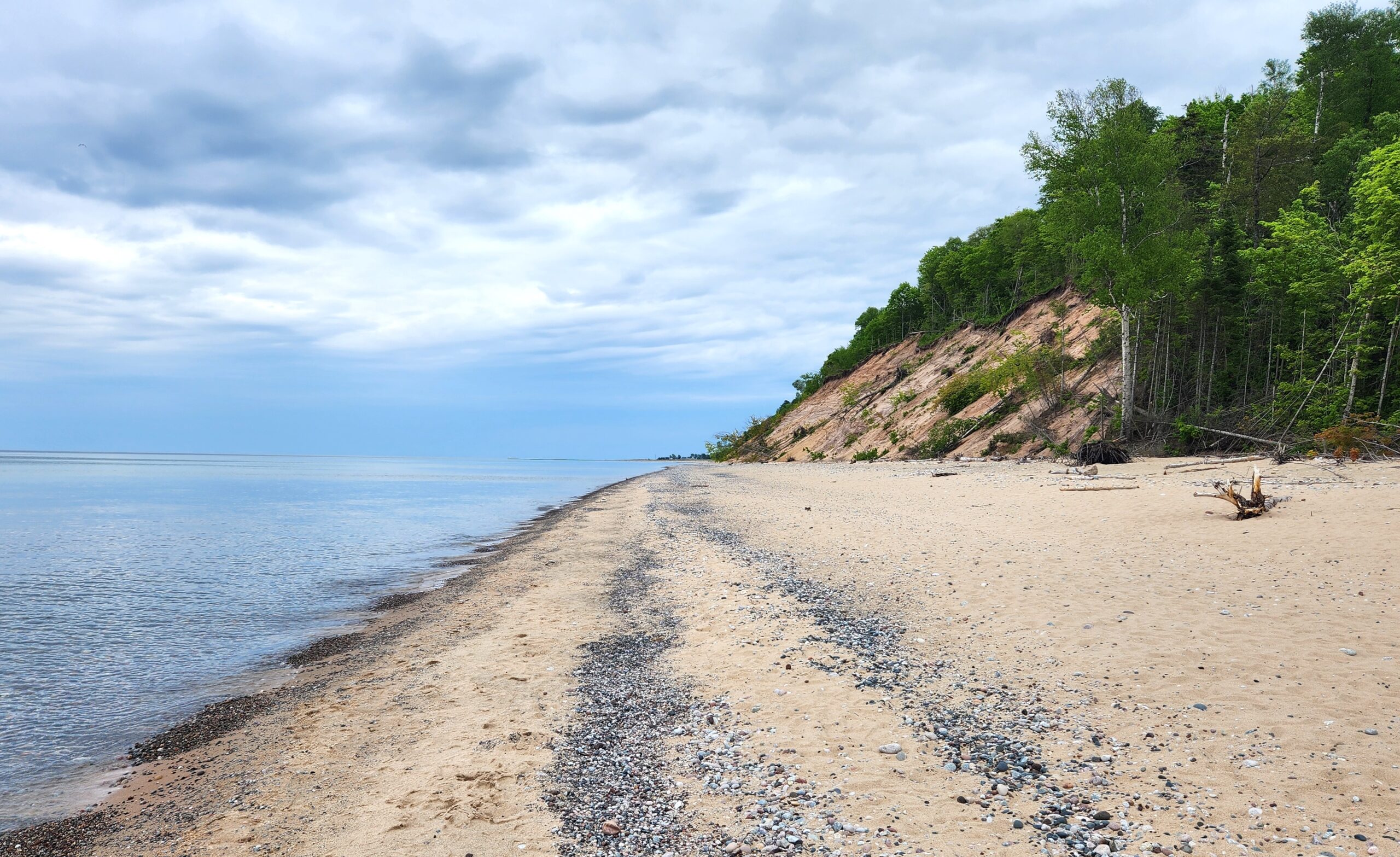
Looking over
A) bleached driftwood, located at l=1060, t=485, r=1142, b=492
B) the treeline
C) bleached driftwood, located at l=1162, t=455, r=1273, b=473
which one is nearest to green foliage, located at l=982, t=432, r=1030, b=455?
the treeline

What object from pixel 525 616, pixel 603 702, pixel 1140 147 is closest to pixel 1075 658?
pixel 603 702

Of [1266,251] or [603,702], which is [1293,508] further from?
[1266,251]

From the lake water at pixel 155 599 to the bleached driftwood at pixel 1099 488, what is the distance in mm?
17892

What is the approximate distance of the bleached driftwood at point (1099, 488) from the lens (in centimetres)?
1831

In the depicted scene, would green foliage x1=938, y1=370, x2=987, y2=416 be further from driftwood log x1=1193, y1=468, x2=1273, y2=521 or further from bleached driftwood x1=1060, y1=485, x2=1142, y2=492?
driftwood log x1=1193, y1=468, x2=1273, y2=521

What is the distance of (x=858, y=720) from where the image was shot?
6.10 metres

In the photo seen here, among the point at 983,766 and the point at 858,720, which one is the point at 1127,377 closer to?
the point at 858,720

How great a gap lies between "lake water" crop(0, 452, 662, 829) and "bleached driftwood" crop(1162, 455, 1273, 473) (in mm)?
24757

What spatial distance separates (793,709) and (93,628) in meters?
12.7

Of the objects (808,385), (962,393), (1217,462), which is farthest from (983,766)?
(808,385)

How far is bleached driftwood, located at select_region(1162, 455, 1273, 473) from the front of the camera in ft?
74.2

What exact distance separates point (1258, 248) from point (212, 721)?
37.3 meters

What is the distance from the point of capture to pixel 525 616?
1110cm

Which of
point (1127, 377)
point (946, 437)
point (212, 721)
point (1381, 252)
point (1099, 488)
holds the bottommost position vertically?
point (212, 721)
